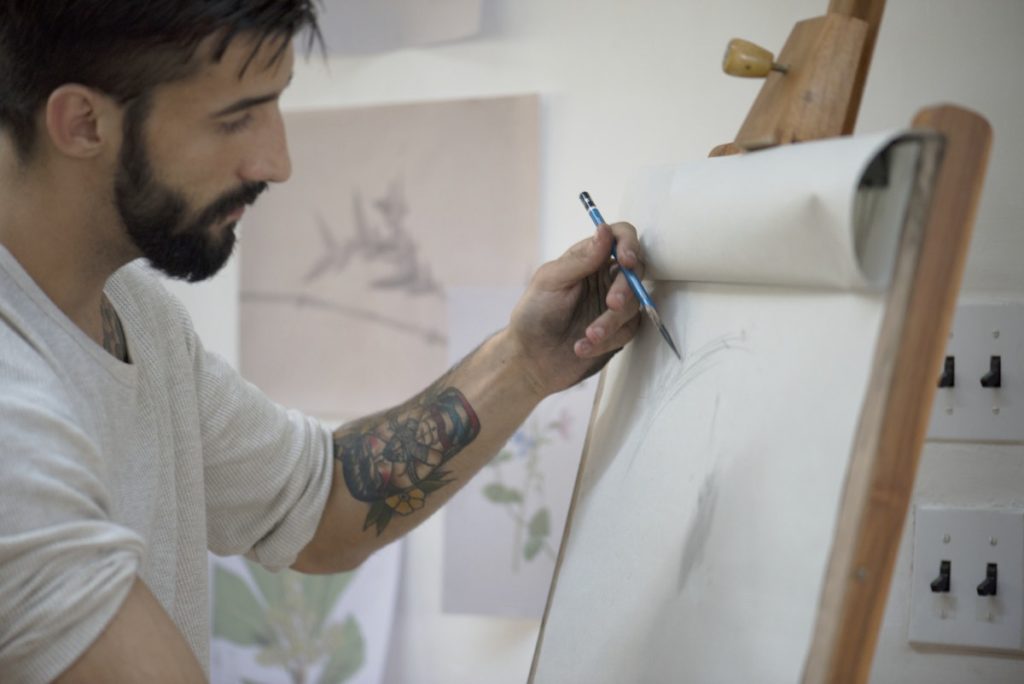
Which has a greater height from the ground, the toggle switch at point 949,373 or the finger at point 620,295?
the toggle switch at point 949,373

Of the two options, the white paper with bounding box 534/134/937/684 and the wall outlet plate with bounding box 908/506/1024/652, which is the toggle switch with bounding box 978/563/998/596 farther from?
the white paper with bounding box 534/134/937/684

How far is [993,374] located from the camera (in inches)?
38.4

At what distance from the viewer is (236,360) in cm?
137

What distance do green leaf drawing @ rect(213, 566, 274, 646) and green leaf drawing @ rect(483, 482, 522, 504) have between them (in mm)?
327

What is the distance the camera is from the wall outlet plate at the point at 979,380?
38.3 inches

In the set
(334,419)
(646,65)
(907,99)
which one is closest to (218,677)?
(334,419)

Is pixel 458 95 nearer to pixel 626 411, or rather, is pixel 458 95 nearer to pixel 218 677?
pixel 626 411

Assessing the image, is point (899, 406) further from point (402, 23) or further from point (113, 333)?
point (402, 23)

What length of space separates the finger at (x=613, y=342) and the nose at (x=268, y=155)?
0.25 m

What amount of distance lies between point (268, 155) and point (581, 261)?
24 cm

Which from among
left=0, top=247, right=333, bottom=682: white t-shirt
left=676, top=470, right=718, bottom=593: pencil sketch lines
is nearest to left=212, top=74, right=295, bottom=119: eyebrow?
left=0, top=247, right=333, bottom=682: white t-shirt

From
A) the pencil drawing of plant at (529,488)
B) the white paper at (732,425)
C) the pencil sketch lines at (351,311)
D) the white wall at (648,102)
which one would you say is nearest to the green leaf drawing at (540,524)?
the pencil drawing of plant at (529,488)

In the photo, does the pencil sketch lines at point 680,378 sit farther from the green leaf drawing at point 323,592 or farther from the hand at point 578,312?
the green leaf drawing at point 323,592

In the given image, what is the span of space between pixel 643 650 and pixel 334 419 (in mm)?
676
